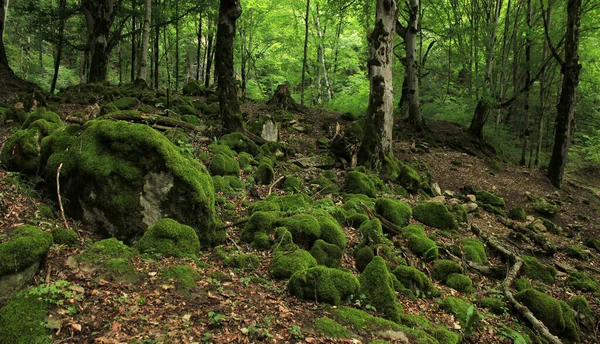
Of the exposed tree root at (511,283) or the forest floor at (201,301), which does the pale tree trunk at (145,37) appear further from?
the exposed tree root at (511,283)

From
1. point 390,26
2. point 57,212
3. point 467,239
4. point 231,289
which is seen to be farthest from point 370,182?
point 57,212

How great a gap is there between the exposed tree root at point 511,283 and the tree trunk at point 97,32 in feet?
51.6

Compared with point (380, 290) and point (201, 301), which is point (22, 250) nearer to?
point (201, 301)

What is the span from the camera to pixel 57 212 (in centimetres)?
477

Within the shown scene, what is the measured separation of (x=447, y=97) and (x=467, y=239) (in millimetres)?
14177

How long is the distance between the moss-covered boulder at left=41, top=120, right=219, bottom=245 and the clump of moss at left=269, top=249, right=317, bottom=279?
3.69 ft

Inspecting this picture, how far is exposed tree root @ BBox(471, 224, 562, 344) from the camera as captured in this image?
490 cm

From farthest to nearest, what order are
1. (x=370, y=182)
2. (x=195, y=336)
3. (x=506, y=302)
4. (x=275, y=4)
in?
1. (x=275, y=4)
2. (x=370, y=182)
3. (x=506, y=302)
4. (x=195, y=336)

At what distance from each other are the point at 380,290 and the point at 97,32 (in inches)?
645

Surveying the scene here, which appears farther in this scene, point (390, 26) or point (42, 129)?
point (390, 26)

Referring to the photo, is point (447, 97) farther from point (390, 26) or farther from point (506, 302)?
point (506, 302)

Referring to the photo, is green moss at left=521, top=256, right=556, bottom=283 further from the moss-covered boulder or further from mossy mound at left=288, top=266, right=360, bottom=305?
the moss-covered boulder

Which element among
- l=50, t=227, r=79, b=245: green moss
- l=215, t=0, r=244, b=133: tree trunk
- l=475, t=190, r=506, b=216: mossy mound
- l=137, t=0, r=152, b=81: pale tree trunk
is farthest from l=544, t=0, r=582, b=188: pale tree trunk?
l=137, t=0, r=152, b=81: pale tree trunk

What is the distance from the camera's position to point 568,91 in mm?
13305
